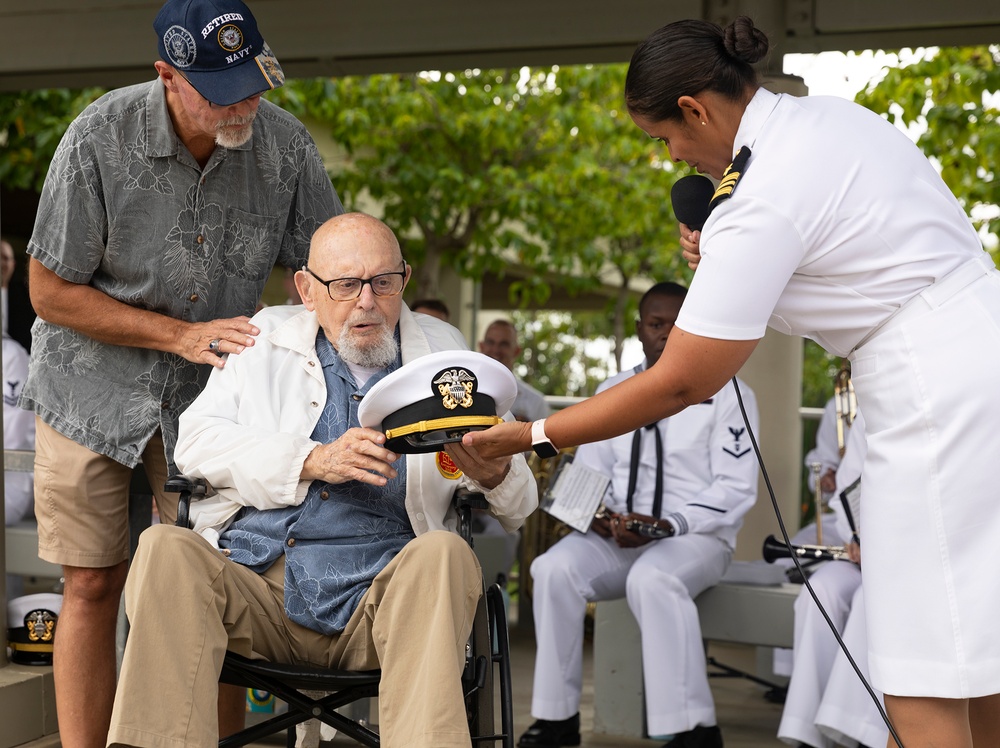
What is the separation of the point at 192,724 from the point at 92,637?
905mm

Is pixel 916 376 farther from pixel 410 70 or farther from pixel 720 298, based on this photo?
pixel 410 70

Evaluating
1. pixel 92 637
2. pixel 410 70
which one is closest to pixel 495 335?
pixel 410 70

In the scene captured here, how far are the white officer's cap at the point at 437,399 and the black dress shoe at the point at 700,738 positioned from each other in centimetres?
222

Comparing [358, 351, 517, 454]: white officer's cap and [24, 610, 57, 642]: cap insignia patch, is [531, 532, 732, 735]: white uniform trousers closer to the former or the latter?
[24, 610, 57, 642]: cap insignia patch

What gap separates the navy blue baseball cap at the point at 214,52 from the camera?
3.05m

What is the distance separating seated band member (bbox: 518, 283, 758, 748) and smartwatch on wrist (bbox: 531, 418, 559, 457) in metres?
2.28

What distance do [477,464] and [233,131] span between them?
115 cm

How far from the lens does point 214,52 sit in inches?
120

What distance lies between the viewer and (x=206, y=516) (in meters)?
3.11

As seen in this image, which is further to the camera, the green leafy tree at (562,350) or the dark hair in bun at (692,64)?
the green leafy tree at (562,350)

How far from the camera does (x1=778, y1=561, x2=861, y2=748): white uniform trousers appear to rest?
424 centimetres

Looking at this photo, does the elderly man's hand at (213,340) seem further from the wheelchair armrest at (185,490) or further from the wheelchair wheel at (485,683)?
the wheelchair wheel at (485,683)

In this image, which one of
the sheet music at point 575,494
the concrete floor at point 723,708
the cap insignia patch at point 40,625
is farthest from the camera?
the sheet music at point 575,494

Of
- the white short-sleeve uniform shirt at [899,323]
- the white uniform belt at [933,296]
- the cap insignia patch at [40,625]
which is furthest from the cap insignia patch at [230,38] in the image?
the cap insignia patch at [40,625]
